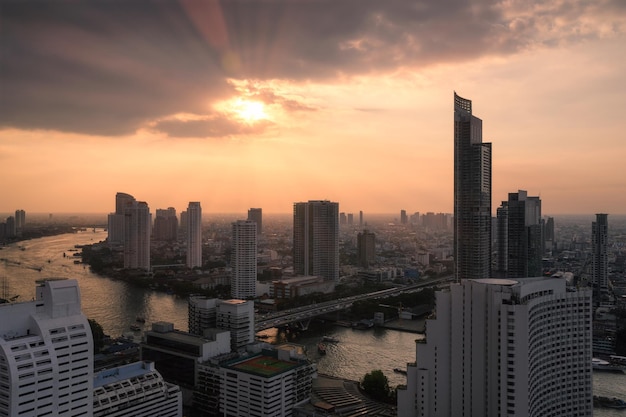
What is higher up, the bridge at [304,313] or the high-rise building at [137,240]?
the high-rise building at [137,240]

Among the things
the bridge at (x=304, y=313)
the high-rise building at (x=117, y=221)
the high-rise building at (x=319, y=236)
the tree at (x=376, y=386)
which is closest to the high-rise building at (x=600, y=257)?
the bridge at (x=304, y=313)

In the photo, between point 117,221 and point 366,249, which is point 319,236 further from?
point 117,221

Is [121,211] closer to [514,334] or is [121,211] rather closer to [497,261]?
[497,261]

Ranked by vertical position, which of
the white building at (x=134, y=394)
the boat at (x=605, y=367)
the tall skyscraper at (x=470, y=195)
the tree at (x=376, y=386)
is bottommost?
the boat at (x=605, y=367)

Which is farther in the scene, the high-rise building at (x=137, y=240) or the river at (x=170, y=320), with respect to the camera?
the high-rise building at (x=137, y=240)

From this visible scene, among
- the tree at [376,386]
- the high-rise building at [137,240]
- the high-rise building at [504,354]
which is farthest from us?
the high-rise building at [137,240]

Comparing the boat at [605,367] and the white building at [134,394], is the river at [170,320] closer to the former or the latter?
the boat at [605,367]

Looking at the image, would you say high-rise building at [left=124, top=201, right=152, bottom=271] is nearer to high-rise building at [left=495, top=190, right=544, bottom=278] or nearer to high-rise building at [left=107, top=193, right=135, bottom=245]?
high-rise building at [left=107, top=193, right=135, bottom=245]

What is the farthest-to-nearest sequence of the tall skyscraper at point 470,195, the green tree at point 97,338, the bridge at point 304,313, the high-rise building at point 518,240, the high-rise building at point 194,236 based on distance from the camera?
1. the high-rise building at point 194,236
2. the high-rise building at point 518,240
3. the tall skyscraper at point 470,195
4. the bridge at point 304,313
5. the green tree at point 97,338
